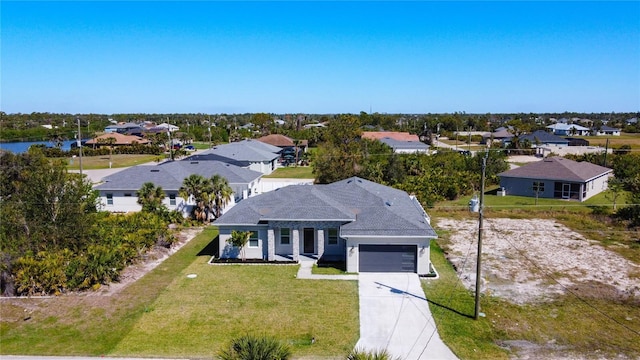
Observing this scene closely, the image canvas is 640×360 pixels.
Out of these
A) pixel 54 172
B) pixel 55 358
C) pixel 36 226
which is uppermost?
pixel 54 172

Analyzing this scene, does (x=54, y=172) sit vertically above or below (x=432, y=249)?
above

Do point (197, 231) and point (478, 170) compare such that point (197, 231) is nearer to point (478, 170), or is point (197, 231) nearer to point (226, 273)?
point (226, 273)

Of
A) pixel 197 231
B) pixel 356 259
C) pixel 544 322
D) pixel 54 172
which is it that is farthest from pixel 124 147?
pixel 544 322

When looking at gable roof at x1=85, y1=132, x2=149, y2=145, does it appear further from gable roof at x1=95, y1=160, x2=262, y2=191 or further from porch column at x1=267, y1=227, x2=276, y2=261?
porch column at x1=267, y1=227, x2=276, y2=261

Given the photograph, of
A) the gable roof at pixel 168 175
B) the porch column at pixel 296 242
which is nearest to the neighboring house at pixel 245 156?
the gable roof at pixel 168 175

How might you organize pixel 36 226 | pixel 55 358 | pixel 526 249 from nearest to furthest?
pixel 55 358, pixel 36 226, pixel 526 249

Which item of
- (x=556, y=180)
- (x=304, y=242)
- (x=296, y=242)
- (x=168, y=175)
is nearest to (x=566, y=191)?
(x=556, y=180)

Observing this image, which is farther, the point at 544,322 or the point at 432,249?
the point at 432,249
